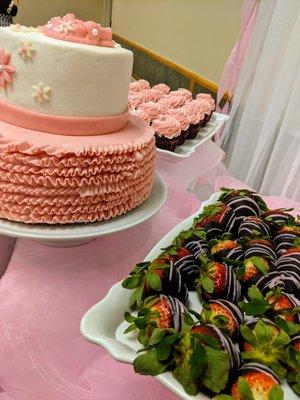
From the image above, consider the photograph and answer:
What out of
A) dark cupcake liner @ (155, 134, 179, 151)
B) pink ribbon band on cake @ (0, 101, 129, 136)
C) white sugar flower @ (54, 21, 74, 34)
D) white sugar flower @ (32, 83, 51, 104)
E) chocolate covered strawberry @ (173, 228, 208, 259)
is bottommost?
dark cupcake liner @ (155, 134, 179, 151)

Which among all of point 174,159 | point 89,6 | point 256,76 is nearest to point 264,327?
point 174,159

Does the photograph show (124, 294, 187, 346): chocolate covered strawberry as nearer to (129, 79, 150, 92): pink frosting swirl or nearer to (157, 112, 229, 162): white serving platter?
(157, 112, 229, 162): white serving platter

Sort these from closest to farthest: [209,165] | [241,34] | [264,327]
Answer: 1. [264,327]
2. [209,165]
3. [241,34]

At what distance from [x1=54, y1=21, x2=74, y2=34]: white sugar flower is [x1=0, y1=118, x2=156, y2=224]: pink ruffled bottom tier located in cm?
20

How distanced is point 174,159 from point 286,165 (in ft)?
1.78

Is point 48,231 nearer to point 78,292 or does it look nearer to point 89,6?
point 78,292

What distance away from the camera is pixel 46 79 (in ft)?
2.27

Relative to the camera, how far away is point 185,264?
0.66 m

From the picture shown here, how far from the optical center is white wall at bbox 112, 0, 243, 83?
201 cm

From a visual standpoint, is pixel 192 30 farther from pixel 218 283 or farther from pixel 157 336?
pixel 157 336

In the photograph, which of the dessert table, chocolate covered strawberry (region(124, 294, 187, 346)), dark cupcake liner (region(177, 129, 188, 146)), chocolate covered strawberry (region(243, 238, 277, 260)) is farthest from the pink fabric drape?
chocolate covered strawberry (region(124, 294, 187, 346))

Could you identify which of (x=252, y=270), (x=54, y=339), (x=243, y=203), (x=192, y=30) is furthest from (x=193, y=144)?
(x=192, y=30)

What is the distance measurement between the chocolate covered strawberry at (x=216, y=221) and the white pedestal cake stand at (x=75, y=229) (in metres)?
0.10

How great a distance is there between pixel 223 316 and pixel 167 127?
2.56 ft
